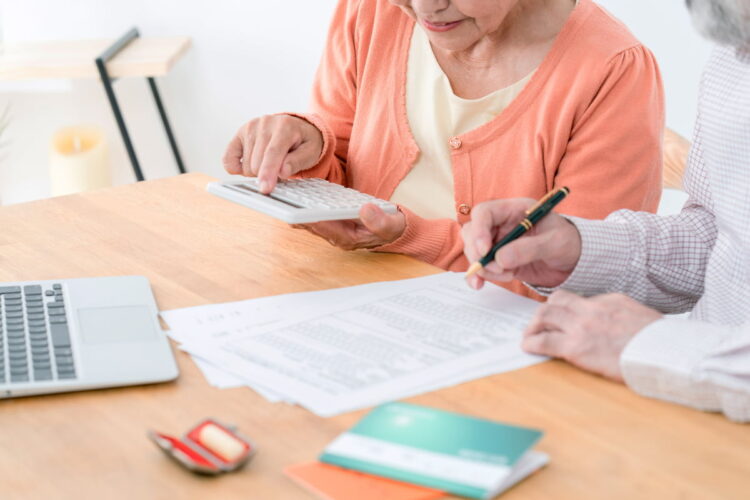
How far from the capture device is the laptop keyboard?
2.90 feet

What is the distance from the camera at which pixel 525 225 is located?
105cm

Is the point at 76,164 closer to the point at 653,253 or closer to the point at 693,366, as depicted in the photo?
the point at 653,253

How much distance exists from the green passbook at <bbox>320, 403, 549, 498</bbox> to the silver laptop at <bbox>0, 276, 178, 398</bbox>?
0.74 ft

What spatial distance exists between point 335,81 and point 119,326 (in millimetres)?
741

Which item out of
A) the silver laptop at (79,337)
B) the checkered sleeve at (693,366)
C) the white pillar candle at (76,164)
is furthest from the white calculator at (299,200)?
the white pillar candle at (76,164)

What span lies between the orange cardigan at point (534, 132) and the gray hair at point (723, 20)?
362 millimetres

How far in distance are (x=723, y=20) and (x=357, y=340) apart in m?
0.48

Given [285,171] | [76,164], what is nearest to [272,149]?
[285,171]

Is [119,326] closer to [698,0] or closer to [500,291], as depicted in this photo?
[500,291]

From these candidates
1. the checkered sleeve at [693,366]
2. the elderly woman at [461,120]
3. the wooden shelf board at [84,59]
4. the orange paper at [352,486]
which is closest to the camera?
the orange paper at [352,486]

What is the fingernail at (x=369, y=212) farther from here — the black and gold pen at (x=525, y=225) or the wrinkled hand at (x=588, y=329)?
the wrinkled hand at (x=588, y=329)

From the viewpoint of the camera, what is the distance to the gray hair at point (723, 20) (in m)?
0.94

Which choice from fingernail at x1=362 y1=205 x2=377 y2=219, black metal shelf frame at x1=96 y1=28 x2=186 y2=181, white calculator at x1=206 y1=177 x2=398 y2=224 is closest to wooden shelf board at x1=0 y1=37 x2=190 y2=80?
black metal shelf frame at x1=96 y1=28 x2=186 y2=181

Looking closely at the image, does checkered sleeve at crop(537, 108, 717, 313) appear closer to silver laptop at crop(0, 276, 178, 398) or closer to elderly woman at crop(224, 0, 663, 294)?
elderly woman at crop(224, 0, 663, 294)
